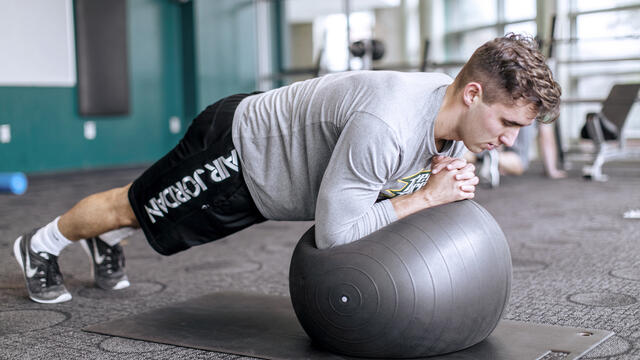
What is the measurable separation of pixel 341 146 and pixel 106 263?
3.76 feet

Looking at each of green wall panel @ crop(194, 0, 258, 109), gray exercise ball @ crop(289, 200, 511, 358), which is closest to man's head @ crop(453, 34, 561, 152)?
gray exercise ball @ crop(289, 200, 511, 358)

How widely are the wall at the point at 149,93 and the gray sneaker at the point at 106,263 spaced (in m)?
4.79

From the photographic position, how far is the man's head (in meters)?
1.38

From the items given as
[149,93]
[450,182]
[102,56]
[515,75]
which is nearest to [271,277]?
[450,182]

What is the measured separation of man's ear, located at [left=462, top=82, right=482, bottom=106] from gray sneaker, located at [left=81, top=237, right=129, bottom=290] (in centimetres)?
128

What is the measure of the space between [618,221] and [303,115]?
2.39 m

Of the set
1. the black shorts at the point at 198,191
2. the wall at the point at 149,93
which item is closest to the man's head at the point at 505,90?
the black shorts at the point at 198,191

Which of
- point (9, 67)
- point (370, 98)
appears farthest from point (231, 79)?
point (370, 98)

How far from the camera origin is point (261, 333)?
1710 mm

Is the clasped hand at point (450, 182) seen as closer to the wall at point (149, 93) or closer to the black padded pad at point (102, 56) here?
the wall at point (149, 93)

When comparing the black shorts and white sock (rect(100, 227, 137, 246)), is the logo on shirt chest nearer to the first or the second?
the black shorts

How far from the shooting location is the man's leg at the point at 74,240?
1946 millimetres

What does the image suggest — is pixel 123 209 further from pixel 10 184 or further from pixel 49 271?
pixel 10 184

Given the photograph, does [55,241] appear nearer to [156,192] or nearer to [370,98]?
[156,192]
